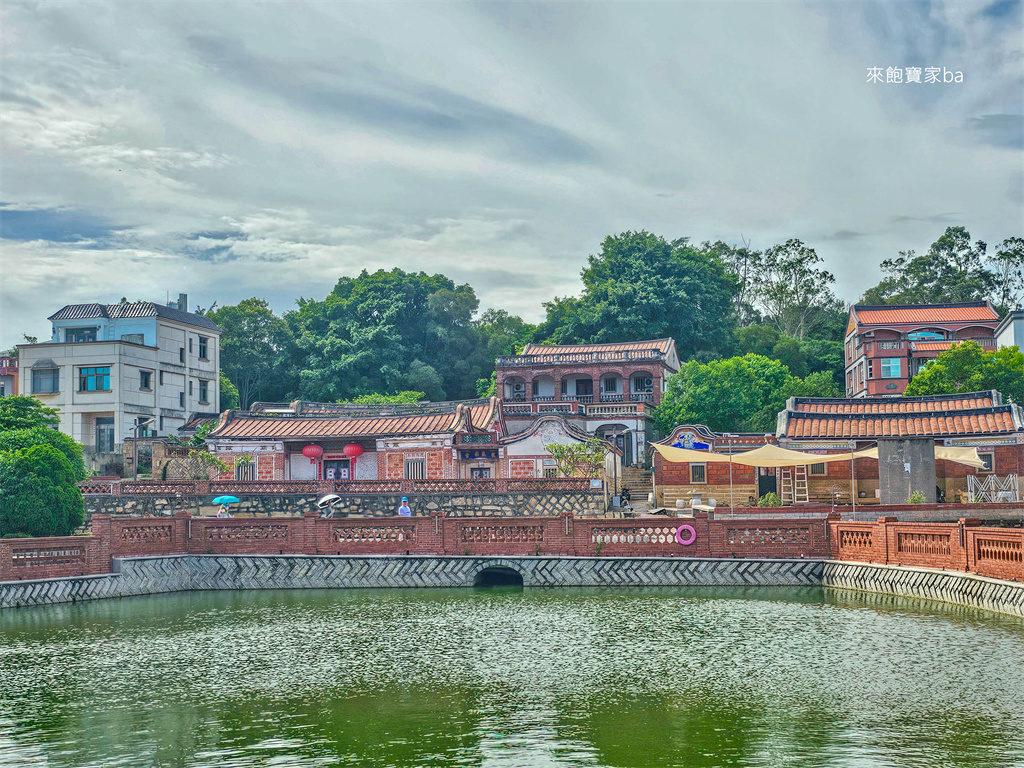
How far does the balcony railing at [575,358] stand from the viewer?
185 feet

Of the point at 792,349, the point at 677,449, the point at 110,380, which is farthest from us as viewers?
the point at 792,349

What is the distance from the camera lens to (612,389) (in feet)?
193

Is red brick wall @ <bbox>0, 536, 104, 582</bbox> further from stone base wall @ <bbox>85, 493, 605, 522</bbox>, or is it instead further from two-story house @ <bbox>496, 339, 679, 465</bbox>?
two-story house @ <bbox>496, 339, 679, 465</bbox>

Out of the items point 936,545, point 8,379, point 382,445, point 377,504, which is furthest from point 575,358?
point 936,545

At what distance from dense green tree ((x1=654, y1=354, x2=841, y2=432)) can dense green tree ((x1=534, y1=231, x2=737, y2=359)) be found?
437 inches

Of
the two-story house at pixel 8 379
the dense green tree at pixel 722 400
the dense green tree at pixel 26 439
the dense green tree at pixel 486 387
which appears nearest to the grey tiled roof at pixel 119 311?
the two-story house at pixel 8 379

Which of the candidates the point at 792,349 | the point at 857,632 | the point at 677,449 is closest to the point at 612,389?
the point at 792,349

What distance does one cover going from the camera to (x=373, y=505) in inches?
1425

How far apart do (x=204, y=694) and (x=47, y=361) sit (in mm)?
42964

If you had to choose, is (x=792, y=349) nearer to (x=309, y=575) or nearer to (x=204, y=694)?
(x=309, y=575)

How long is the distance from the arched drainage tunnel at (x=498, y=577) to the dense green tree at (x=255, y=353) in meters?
42.9

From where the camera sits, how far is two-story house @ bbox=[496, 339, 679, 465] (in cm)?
5231

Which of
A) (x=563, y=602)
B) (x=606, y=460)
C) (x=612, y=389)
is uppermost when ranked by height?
(x=612, y=389)

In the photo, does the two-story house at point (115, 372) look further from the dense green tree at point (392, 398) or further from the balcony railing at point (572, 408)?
the balcony railing at point (572, 408)
